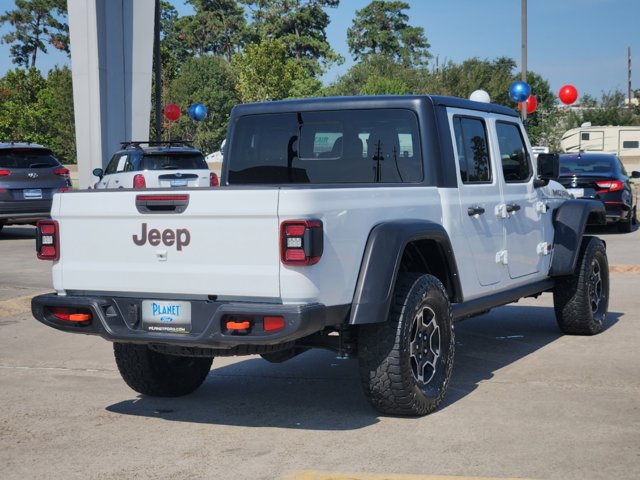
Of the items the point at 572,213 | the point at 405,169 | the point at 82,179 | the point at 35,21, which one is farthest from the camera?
the point at 35,21

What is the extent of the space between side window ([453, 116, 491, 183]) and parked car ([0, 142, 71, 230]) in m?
13.2

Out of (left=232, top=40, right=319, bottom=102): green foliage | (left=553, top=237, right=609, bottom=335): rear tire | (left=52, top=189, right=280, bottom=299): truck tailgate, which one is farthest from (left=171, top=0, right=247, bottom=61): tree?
(left=52, top=189, right=280, bottom=299): truck tailgate

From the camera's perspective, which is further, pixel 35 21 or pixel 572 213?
pixel 35 21

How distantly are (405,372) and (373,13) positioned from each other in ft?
343

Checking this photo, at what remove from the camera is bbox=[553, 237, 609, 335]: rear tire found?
8.94 m

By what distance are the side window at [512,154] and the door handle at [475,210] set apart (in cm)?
74

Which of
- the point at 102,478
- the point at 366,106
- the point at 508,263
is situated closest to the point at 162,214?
the point at 102,478

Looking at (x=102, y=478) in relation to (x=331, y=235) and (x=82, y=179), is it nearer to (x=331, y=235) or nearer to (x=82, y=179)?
(x=331, y=235)

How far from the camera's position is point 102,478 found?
16.8 feet

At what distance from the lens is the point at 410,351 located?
618 centimetres

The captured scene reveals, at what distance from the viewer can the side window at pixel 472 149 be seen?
23.6ft

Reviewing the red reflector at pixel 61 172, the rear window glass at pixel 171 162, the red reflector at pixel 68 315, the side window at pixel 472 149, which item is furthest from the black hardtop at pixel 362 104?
the red reflector at pixel 61 172

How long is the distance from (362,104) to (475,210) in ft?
3.44

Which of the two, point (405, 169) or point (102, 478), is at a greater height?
point (405, 169)
